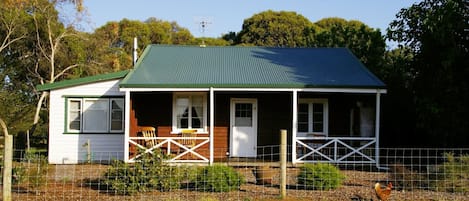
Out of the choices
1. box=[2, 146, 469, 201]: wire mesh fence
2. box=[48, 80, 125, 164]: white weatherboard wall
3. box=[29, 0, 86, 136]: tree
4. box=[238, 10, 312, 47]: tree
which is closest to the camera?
box=[2, 146, 469, 201]: wire mesh fence

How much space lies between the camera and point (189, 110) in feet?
57.8

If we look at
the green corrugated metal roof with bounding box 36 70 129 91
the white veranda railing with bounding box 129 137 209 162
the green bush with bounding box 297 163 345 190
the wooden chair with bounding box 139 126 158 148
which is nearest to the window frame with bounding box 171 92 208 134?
the white veranda railing with bounding box 129 137 209 162

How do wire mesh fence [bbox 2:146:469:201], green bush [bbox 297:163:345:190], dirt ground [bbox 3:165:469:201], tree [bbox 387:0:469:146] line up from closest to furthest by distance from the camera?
dirt ground [bbox 3:165:469:201], wire mesh fence [bbox 2:146:469:201], green bush [bbox 297:163:345:190], tree [bbox 387:0:469:146]

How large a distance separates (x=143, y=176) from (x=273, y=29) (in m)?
34.6

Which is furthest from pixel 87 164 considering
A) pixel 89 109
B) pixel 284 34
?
pixel 284 34

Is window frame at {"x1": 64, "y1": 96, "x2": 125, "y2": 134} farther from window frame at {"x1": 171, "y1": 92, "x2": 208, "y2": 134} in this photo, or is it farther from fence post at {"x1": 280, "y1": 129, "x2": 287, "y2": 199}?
fence post at {"x1": 280, "y1": 129, "x2": 287, "y2": 199}

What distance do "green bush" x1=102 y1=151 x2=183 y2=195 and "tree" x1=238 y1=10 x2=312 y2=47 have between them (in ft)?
108

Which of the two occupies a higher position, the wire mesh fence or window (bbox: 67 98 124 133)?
window (bbox: 67 98 124 133)

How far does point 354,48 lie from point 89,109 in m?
13.0

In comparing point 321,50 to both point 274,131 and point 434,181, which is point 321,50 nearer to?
point 274,131

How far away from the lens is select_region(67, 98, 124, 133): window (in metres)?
17.6

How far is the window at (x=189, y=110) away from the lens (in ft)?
57.7

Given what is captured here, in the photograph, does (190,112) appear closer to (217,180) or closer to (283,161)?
(217,180)

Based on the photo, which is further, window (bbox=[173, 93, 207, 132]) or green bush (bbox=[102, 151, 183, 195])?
window (bbox=[173, 93, 207, 132])
